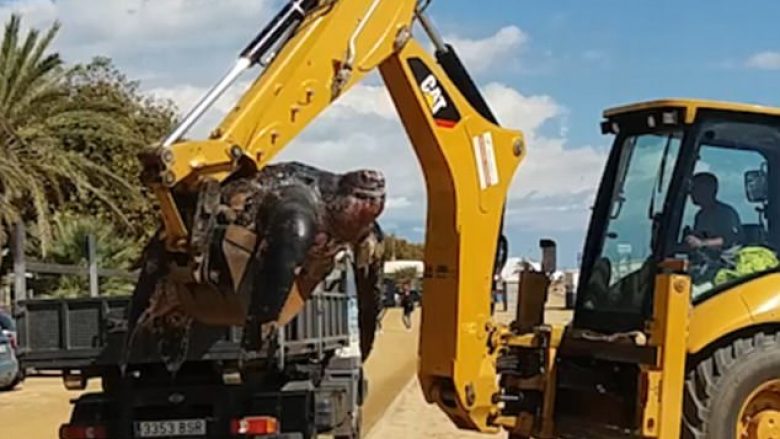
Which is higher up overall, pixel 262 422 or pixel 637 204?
pixel 637 204

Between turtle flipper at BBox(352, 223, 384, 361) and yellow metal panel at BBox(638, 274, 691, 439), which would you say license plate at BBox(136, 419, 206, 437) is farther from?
yellow metal panel at BBox(638, 274, 691, 439)

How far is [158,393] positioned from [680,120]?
4.96 meters

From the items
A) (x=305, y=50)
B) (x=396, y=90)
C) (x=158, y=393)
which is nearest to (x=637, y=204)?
(x=396, y=90)

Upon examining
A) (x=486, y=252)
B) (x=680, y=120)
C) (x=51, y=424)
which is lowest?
(x=51, y=424)

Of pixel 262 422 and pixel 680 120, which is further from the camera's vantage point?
pixel 262 422

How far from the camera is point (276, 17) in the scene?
8.48 metres

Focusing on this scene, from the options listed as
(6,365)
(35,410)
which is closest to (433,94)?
(35,410)

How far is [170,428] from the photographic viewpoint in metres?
11.4

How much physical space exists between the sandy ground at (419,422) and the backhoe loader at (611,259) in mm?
3577

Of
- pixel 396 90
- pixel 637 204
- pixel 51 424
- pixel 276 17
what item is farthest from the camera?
pixel 51 424

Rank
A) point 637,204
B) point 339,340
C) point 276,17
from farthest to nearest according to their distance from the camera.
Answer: point 339,340, point 637,204, point 276,17

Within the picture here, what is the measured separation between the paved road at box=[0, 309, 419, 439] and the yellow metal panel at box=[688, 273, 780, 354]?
6167 millimetres

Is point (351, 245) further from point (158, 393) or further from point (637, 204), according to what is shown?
point (158, 393)

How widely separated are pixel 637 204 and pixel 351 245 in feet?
8.95
